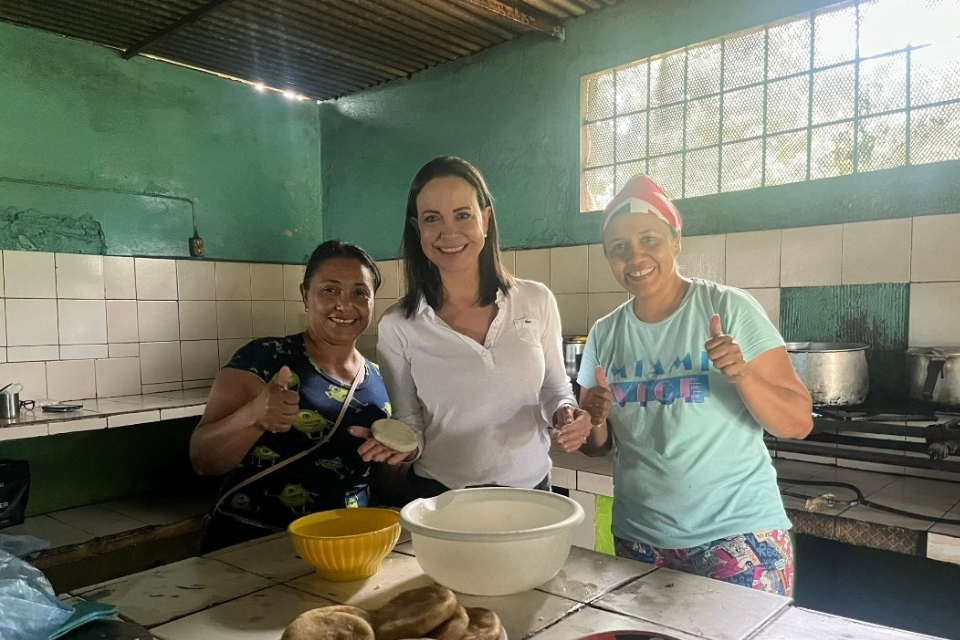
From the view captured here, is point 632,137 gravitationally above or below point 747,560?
above

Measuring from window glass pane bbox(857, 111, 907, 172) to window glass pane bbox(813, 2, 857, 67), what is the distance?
0.29 meters

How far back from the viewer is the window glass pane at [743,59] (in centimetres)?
270

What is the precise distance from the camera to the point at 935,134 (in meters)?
2.29

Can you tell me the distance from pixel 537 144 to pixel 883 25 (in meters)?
1.60

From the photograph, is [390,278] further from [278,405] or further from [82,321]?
[278,405]

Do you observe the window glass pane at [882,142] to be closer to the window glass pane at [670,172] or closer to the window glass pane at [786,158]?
the window glass pane at [786,158]

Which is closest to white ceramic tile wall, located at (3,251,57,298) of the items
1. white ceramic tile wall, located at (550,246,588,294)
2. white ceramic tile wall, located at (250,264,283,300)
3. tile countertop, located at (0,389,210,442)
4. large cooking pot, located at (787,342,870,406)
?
tile countertop, located at (0,389,210,442)

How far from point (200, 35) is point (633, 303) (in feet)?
9.77

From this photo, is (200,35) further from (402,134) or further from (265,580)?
(265,580)

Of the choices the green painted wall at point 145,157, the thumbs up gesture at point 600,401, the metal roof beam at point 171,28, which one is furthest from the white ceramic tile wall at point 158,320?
the thumbs up gesture at point 600,401

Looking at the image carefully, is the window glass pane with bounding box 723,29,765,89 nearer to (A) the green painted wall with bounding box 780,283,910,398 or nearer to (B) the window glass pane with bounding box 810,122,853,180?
(B) the window glass pane with bounding box 810,122,853,180

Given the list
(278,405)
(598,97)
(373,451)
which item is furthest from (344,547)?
(598,97)

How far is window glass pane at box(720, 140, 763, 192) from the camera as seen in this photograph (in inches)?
107

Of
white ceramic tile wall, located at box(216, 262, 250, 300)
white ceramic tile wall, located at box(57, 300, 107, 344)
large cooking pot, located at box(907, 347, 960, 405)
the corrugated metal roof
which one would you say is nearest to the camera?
large cooking pot, located at box(907, 347, 960, 405)
